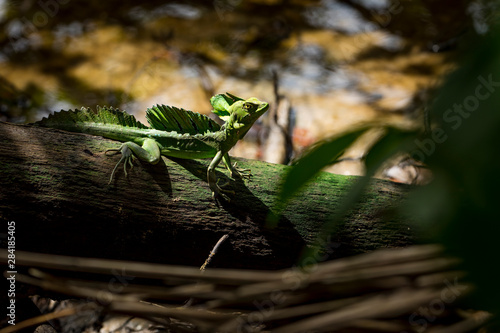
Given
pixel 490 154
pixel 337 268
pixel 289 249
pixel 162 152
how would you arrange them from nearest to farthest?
pixel 490 154
pixel 337 268
pixel 289 249
pixel 162 152

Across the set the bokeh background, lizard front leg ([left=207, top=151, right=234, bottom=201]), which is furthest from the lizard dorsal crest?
the bokeh background

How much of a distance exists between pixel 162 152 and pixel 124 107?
2.79 metres

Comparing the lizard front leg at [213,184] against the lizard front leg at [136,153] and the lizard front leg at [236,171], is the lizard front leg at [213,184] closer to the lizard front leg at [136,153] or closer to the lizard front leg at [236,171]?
the lizard front leg at [236,171]

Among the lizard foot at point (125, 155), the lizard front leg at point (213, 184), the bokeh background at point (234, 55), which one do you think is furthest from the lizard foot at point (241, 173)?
the bokeh background at point (234, 55)

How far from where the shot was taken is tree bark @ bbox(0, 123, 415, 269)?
2.10 meters

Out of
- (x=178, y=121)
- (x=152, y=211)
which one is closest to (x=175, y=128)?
(x=178, y=121)

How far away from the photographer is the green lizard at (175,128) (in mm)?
2633

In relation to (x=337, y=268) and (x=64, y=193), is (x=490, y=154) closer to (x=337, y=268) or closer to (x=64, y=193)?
(x=337, y=268)

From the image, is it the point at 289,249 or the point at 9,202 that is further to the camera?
the point at 289,249

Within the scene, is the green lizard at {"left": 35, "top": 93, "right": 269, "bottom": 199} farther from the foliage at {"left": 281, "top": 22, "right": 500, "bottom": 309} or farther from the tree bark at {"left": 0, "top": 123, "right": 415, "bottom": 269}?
the foliage at {"left": 281, "top": 22, "right": 500, "bottom": 309}

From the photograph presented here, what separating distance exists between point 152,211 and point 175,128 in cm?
82

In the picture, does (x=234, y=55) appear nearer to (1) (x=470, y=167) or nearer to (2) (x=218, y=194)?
(2) (x=218, y=194)

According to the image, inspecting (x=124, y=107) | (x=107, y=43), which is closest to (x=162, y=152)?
(x=124, y=107)

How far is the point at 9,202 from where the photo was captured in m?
2.04
